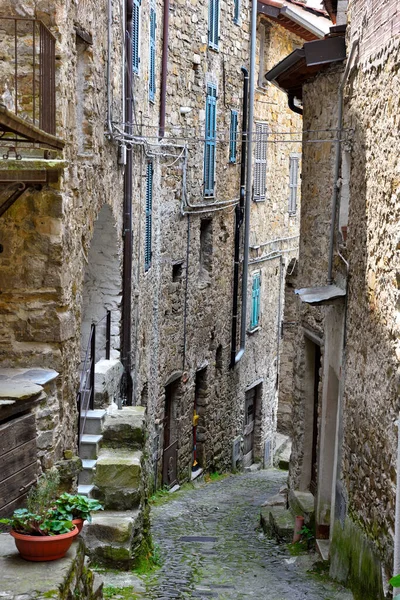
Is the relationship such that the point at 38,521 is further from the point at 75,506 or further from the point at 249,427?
the point at 249,427

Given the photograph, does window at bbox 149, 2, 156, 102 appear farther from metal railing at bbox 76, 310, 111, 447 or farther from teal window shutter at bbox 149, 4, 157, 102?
metal railing at bbox 76, 310, 111, 447

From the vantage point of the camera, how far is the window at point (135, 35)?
33.9ft

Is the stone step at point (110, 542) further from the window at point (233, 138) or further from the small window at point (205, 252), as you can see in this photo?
the window at point (233, 138)

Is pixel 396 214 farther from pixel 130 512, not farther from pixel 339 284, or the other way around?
pixel 130 512

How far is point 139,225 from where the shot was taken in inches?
438

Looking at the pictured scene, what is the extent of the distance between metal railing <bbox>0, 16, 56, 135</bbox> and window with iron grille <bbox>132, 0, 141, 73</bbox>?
3588 mm

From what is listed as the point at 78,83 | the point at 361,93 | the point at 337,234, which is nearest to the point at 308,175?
the point at 337,234

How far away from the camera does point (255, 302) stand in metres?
18.7

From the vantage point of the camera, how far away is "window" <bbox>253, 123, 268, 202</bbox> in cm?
1819

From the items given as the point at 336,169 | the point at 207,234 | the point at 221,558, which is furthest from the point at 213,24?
the point at 221,558

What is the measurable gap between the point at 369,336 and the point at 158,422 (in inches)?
252

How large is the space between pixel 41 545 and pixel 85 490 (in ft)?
10.3

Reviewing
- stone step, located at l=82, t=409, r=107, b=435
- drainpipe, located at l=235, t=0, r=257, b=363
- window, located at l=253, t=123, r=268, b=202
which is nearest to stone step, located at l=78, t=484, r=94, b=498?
stone step, located at l=82, t=409, r=107, b=435

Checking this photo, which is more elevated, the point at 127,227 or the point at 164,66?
the point at 164,66
